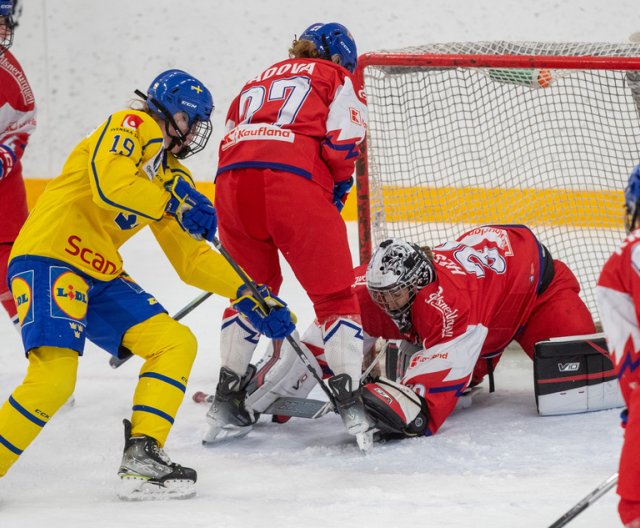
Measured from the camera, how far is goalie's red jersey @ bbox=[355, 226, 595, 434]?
9.33 feet

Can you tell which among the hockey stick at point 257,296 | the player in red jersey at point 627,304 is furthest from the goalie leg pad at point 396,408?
the player in red jersey at point 627,304

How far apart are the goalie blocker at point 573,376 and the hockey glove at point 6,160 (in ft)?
5.76

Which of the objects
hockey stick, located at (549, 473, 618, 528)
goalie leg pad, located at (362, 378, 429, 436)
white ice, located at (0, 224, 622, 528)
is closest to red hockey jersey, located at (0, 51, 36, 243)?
white ice, located at (0, 224, 622, 528)

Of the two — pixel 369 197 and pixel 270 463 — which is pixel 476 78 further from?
pixel 270 463

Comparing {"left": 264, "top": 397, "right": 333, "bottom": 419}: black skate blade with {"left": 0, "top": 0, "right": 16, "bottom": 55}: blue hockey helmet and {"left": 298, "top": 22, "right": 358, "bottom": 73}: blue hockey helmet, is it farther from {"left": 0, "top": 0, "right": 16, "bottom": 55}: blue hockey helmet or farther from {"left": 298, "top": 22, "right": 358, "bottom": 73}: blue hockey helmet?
{"left": 0, "top": 0, "right": 16, "bottom": 55}: blue hockey helmet

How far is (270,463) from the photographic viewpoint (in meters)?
2.71

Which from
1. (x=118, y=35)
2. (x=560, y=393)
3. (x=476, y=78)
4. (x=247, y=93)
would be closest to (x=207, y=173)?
(x=118, y=35)

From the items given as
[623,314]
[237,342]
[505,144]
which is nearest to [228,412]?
[237,342]

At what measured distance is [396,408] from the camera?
276 centimetres

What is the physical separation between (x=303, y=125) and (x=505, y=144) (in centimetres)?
220

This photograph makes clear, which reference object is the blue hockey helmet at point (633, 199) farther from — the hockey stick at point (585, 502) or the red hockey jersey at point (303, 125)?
the red hockey jersey at point (303, 125)

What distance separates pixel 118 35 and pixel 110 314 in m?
3.99

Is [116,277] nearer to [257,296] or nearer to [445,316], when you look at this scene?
[257,296]

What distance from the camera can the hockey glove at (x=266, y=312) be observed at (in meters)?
2.72
